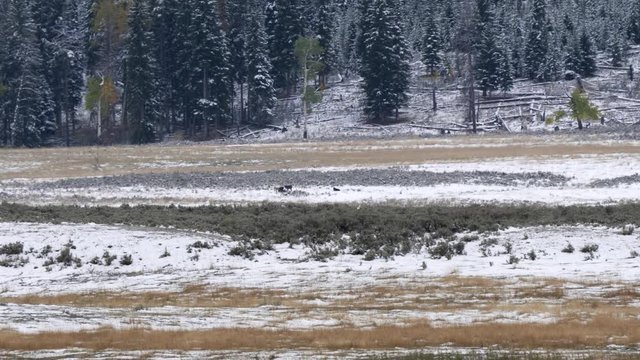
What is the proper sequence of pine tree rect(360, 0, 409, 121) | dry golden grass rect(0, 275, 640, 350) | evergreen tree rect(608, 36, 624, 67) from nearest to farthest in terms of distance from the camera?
1. dry golden grass rect(0, 275, 640, 350)
2. pine tree rect(360, 0, 409, 121)
3. evergreen tree rect(608, 36, 624, 67)

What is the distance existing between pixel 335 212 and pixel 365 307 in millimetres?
11106

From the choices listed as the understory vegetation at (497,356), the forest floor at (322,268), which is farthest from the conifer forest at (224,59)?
the understory vegetation at (497,356)

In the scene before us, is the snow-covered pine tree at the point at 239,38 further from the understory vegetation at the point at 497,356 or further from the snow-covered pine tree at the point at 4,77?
the understory vegetation at the point at 497,356

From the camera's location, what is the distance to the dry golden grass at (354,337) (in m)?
14.5

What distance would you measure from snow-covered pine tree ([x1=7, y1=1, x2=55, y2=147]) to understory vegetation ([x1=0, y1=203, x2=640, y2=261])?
5548 centimetres

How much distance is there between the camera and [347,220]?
1077 inches

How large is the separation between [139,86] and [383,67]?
2443cm

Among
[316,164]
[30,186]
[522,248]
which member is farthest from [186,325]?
[316,164]

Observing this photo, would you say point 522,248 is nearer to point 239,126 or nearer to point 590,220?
point 590,220

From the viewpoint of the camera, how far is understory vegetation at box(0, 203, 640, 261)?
2467 centimetres

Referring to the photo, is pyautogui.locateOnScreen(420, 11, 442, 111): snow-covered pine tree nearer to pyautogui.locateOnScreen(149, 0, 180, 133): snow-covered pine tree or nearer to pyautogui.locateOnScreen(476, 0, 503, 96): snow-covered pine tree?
pyautogui.locateOnScreen(476, 0, 503, 96): snow-covered pine tree

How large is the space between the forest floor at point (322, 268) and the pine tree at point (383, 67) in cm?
4496

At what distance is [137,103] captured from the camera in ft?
273

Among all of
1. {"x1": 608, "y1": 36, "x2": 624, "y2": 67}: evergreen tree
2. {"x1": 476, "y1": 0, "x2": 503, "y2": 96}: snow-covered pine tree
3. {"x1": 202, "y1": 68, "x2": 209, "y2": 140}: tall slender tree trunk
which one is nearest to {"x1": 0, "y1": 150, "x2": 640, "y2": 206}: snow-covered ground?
{"x1": 202, "y1": 68, "x2": 209, "y2": 140}: tall slender tree trunk
